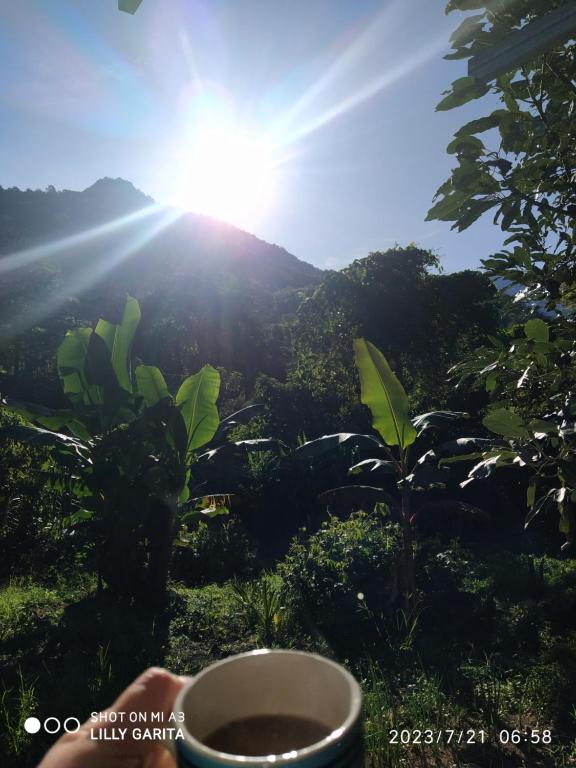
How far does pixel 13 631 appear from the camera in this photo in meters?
3.52

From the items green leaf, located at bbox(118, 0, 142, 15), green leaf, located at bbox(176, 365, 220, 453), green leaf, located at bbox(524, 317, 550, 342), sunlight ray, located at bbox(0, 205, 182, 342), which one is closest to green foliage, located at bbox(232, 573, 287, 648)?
green leaf, located at bbox(176, 365, 220, 453)

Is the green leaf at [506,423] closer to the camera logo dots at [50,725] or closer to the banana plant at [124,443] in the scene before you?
the camera logo dots at [50,725]

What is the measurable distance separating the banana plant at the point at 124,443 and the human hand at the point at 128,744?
348 centimetres

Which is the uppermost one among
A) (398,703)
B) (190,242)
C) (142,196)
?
(142,196)

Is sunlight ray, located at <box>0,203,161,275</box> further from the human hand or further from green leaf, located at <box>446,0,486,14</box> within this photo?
the human hand

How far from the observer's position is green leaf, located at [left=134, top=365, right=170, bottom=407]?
4.45 meters

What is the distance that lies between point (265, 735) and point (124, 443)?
395 cm

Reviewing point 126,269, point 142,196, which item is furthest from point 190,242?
point 142,196

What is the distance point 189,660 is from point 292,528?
15.1ft

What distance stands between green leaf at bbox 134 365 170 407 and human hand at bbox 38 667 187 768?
13.1ft

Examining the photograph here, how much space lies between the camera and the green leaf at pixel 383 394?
154 inches

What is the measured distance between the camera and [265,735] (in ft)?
1.75

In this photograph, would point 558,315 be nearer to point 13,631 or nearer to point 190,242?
point 13,631

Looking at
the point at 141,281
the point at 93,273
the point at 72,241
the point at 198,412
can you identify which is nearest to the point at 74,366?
the point at 198,412
